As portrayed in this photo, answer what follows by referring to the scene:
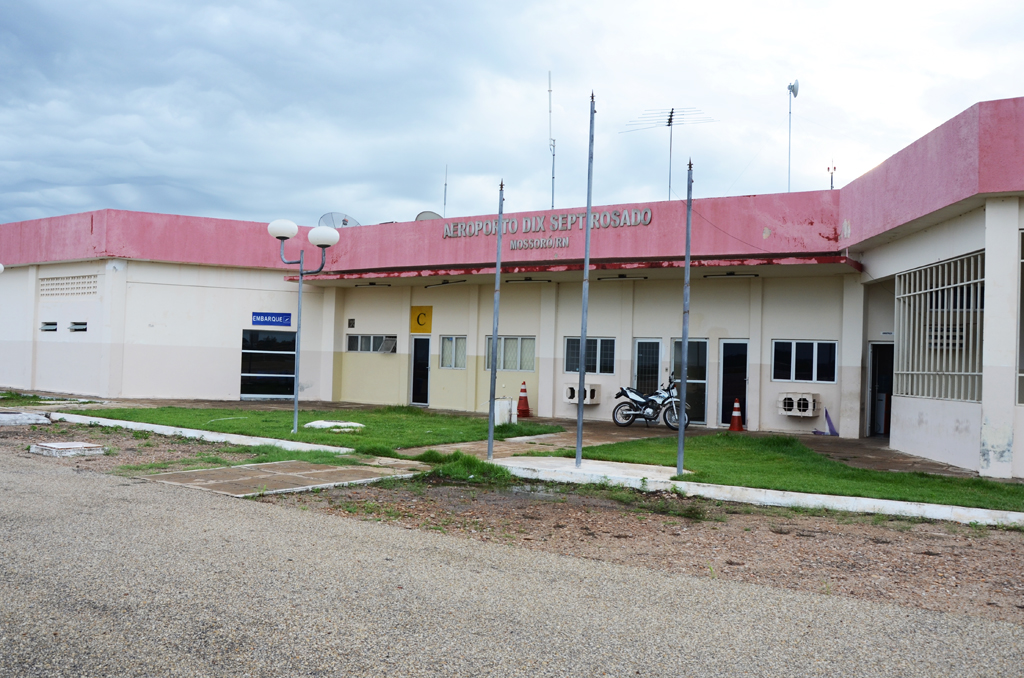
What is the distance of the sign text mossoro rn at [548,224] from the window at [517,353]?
269 cm

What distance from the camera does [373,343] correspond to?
2497cm

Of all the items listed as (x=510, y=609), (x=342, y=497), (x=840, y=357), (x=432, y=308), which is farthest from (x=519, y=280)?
(x=510, y=609)

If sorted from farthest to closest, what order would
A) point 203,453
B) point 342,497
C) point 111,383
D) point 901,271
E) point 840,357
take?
point 111,383 → point 840,357 → point 901,271 → point 203,453 → point 342,497

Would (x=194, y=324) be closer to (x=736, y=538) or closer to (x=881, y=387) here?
(x=881, y=387)

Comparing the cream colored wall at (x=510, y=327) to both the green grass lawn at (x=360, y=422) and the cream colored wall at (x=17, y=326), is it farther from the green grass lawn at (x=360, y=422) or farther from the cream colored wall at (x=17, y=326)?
the cream colored wall at (x=17, y=326)

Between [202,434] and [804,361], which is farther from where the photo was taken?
[804,361]

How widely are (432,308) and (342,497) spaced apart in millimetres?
15015

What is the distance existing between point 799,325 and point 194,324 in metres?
16.6

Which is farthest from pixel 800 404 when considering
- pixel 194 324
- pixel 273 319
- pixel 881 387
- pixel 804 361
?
pixel 194 324

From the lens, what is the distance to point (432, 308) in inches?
939

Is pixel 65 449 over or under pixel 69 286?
under

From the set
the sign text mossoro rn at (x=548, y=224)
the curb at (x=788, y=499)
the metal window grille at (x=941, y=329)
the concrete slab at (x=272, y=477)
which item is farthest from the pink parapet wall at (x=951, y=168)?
the concrete slab at (x=272, y=477)

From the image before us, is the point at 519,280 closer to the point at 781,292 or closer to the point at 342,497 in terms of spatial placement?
the point at 781,292

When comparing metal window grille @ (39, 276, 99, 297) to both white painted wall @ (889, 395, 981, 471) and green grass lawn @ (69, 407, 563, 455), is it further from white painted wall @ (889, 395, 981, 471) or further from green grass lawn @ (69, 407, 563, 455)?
white painted wall @ (889, 395, 981, 471)
